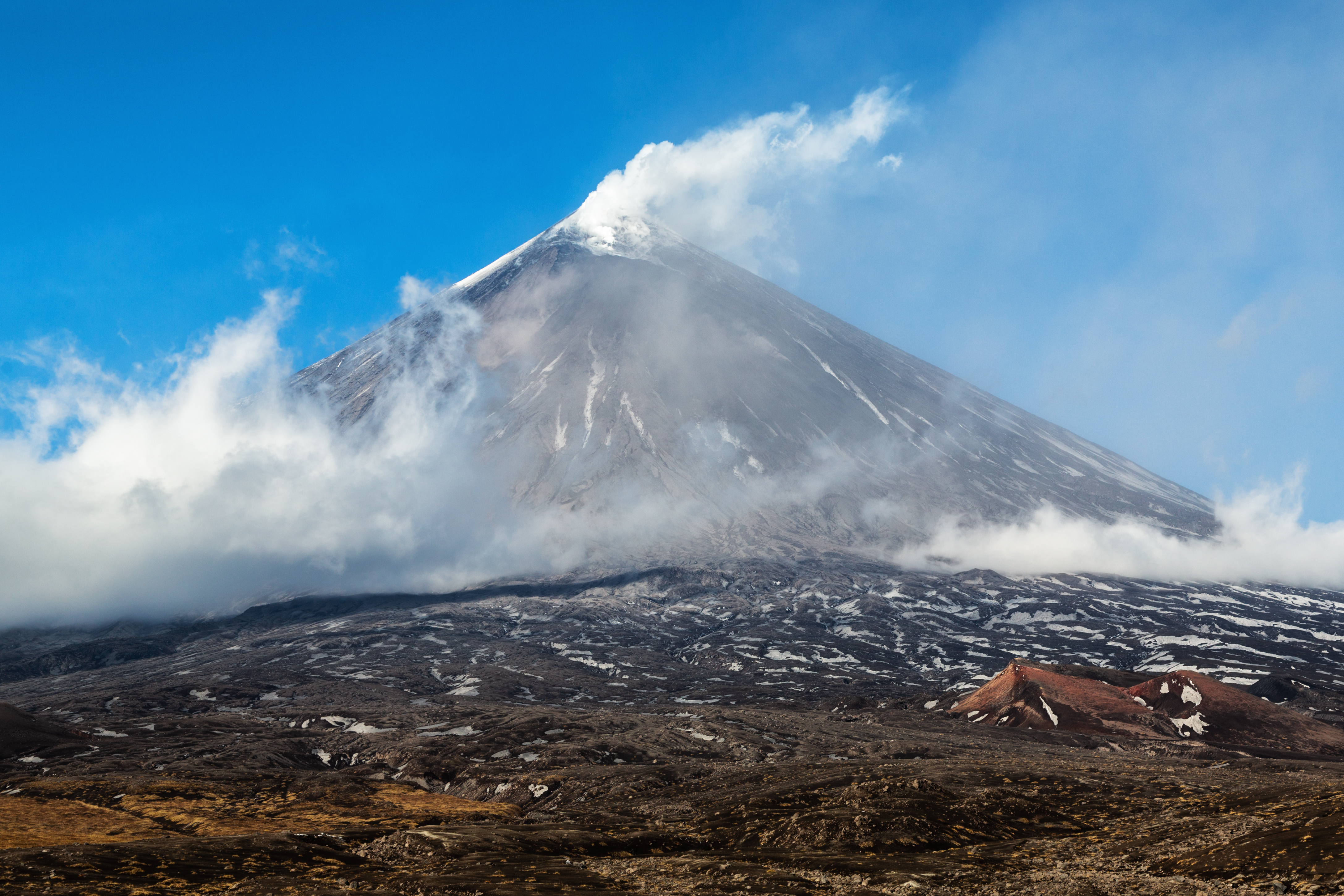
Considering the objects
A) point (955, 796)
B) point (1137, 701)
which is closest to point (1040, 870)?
point (955, 796)

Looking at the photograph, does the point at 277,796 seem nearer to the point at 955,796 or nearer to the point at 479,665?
the point at 955,796

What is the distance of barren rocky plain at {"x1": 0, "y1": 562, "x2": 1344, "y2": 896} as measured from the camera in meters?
43.5

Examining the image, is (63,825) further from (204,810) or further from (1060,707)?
(1060,707)

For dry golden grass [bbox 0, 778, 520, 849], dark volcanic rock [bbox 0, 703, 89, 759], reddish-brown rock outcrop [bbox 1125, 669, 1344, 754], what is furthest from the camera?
reddish-brown rock outcrop [bbox 1125, 669, 1344, 754]

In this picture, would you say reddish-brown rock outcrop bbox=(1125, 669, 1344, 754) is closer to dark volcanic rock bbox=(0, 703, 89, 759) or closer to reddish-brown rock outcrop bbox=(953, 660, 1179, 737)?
reddish-brown rock outcrop bbox=(953, 660, 1179, 737)

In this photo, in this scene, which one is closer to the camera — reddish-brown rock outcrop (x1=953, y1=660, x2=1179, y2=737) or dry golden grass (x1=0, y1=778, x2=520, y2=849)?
dry golden grass (x1=0, y1=778, x2=520, y2=849)

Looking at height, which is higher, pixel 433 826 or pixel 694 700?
pixel 433 826

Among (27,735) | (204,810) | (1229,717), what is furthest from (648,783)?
(1229,717)

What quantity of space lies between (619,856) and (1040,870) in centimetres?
2374

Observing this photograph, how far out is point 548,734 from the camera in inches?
4363

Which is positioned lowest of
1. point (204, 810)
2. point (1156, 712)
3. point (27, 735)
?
point (1156, 712)

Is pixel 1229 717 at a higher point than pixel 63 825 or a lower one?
lower

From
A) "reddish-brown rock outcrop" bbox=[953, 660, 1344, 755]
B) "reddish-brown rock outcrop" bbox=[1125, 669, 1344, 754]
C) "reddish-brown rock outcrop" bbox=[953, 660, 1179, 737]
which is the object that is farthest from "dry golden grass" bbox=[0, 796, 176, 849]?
"reddish-brown rock outcrop" bbox=[1125, 669, 1344, 754]

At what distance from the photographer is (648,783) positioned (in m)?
83.4
